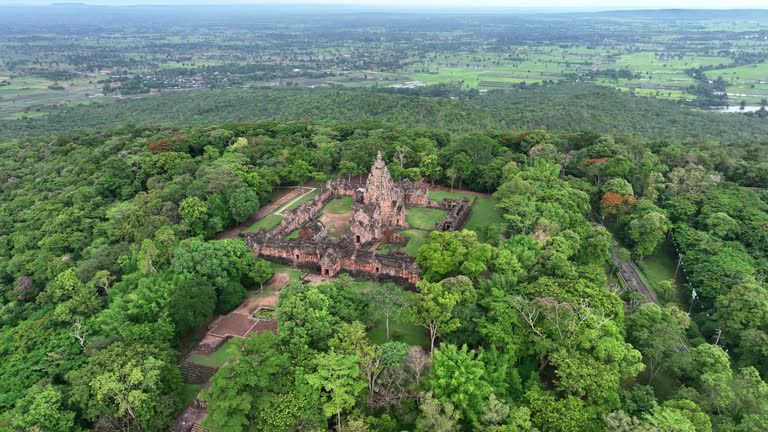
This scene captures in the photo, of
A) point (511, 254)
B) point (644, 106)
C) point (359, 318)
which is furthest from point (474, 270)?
point (644, 106)

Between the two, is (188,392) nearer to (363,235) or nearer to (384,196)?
(363,235)

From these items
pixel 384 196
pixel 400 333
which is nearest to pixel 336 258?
pixel 400 333

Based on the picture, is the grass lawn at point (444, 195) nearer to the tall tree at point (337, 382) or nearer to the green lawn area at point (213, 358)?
the green lawn area at point (213, 358)

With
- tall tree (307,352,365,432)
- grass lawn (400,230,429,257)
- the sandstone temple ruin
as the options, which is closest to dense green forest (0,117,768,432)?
tall tree (307,352,365,432)

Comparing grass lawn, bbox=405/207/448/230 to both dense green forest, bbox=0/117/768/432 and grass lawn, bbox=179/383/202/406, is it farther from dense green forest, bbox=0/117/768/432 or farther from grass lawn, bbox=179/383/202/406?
grass lawn, bbox=179/383/202/406

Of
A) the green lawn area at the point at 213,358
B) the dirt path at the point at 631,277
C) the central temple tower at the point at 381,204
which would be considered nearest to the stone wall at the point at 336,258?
the central temple tower at the point at 381,204

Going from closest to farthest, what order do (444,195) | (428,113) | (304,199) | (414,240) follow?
(414,240) < (304,199) < (444,195) < (428,113)
